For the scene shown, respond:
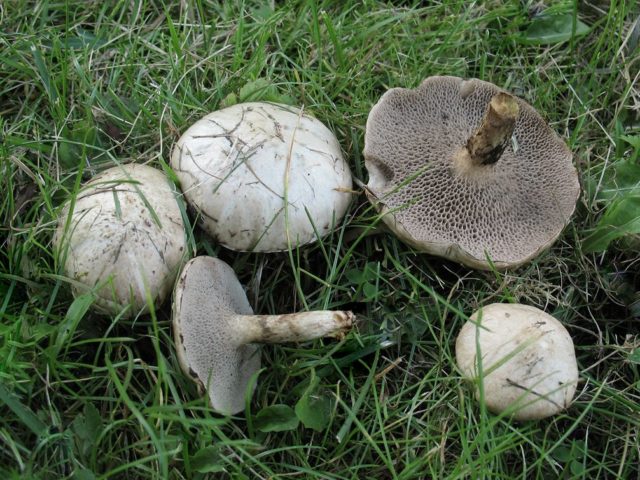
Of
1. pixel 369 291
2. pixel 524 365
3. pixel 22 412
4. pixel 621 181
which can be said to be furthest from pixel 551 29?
pixel 22 412

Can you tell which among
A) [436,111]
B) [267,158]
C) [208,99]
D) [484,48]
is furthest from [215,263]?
[484,48]

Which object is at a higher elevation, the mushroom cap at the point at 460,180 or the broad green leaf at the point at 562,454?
the mushroom cap at the point at 460,180

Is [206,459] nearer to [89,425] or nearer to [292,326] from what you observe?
[89,425]

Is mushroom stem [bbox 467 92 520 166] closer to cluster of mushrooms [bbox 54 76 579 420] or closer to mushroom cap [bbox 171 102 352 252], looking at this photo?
cluster of mushrooms [bbox 54 76 579 420]

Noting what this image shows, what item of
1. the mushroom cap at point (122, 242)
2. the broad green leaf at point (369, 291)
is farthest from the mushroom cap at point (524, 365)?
the mushroom cap at point (122, 242)

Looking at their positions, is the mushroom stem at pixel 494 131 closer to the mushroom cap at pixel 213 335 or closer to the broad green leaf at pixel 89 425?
the mushroom cap at pixel 213 335

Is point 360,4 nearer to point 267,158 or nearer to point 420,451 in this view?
point 267,158
